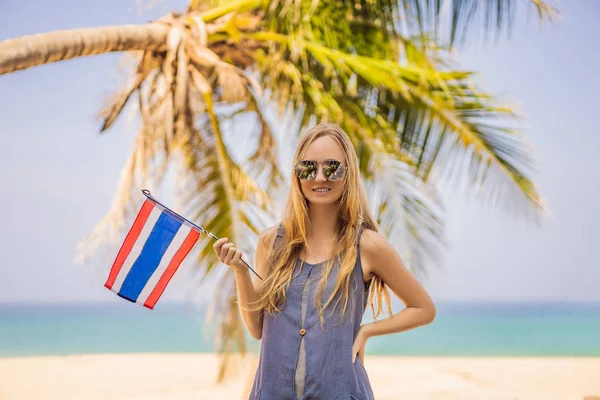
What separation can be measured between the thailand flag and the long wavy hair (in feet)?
1.37

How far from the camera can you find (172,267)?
2473 mm

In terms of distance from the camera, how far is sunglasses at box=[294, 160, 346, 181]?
2.09 metres

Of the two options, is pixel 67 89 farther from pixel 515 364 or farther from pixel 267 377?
pixel 267 377

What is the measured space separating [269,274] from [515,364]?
559 inches

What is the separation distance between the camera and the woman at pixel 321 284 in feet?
6.44

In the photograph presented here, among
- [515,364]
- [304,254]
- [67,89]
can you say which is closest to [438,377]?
[515,364]

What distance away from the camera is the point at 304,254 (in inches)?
83.0

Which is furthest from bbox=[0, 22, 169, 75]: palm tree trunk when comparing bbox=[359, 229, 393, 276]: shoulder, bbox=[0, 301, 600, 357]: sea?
bbox=[0, 301, 600, 357]: sea

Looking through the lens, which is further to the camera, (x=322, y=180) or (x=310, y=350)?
(x=322, y=180)

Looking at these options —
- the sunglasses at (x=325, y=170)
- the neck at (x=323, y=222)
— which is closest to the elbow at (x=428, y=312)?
the neck at (x=323, y=222)

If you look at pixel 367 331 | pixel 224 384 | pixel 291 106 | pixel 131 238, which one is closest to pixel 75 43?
pixel 291 106

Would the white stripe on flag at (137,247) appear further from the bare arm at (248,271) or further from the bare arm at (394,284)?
the bare arm at (394,284)

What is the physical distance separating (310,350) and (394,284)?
0.30 metres

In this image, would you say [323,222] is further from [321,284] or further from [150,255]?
[150,255]
